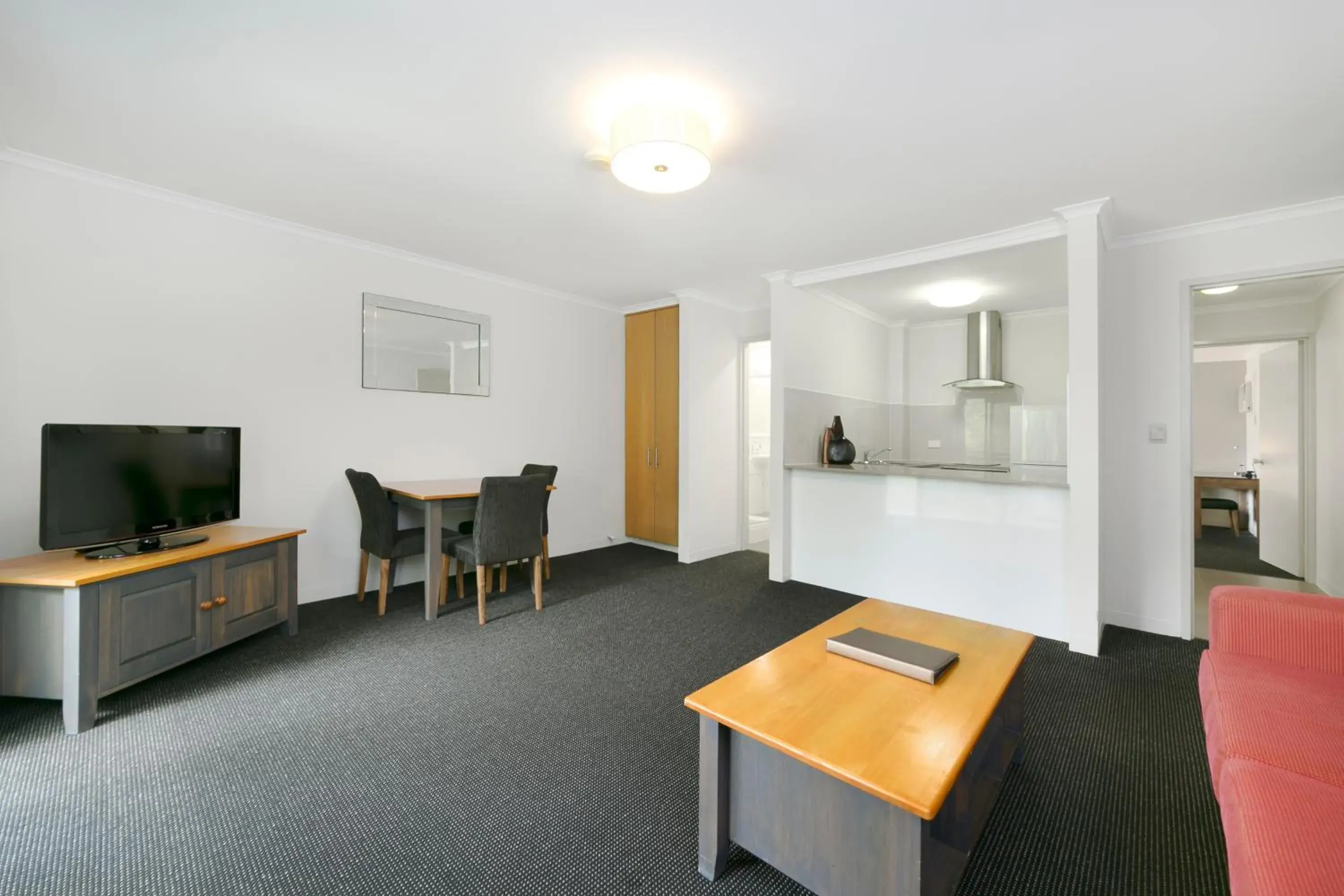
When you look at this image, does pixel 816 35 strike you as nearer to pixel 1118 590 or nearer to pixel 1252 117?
pixel 1252 117

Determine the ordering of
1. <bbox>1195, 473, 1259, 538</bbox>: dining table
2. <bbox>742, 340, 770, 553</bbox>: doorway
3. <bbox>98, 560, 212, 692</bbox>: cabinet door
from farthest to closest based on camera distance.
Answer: <bbox>1195, 473, 1259, 538</bbox>: dining table < <bbox>742, 340, 770, 553</bbox>: doorway < <bbox>98, 560, 212, 692</bbox>: cabinet door

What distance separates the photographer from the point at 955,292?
436cm

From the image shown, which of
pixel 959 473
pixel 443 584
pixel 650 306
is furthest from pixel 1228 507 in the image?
pixel 443 584

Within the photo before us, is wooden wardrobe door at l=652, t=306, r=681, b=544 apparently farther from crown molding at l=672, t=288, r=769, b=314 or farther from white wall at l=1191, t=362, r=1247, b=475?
white wall at l=1191, t=362, r=1247, b=475

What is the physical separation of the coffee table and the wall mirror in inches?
134

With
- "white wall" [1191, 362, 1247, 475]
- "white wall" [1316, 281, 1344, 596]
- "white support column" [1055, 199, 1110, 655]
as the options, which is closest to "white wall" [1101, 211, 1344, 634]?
"white support column" [1055, 199, 1110, 655]

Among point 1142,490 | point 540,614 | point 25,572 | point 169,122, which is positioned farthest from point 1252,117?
point 25,572

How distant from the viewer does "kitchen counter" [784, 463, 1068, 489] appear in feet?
10.4

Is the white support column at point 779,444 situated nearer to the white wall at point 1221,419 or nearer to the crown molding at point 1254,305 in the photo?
the crown molding at point 1254,305

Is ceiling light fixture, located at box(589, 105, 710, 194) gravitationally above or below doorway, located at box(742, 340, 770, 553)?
above

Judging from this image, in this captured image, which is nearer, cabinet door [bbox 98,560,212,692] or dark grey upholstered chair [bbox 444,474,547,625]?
cabinet door [bbox 98,560,212,692]

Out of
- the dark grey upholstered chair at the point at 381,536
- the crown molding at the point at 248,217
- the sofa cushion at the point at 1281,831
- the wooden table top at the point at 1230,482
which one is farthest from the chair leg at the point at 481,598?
the wooden table top at the point at 1230,482

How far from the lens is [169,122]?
7.39ft

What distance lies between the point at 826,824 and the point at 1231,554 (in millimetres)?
6634
